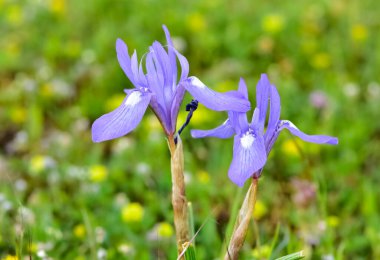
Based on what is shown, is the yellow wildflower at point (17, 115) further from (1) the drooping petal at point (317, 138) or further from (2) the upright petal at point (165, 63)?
(1) the drooping petal at point (317, 138)

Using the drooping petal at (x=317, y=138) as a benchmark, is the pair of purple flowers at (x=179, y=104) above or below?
above

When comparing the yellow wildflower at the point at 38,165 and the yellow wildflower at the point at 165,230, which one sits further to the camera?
the yellow wildflower at the point at 38,165

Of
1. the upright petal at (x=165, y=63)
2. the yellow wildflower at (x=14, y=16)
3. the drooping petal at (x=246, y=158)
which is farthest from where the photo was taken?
the yellow wildflower at (x=14, y=16)

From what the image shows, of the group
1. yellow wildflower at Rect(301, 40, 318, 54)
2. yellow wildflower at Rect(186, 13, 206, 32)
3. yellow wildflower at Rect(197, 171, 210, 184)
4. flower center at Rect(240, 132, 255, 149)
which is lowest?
yellow wildflower at Rect(197, 171, 210, 184)

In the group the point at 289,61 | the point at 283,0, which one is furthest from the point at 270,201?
the point at 283,0

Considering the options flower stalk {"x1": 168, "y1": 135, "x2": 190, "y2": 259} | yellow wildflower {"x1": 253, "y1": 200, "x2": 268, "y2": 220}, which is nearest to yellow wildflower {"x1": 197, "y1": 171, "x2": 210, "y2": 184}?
yellow wildflower {"x1": 253, "y1": 200, "x2": 268, "y2": 220}

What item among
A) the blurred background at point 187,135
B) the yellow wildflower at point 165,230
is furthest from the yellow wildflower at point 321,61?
the yellow wildflower at point 165,230

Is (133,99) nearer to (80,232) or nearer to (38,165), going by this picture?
(80,232)

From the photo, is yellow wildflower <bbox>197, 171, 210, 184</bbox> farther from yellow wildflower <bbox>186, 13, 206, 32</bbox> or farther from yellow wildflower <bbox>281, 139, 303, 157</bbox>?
yellow wildflower <bbox>186, 13, 206, 32</bbox>

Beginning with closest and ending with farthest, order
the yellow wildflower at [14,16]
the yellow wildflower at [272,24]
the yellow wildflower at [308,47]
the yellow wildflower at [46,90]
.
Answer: the yellow wildflower at [46,90] < the yellow wildflower at [308,47] < the yellow wildflower at [272,24] < the yellow wildflower at [14,16]
